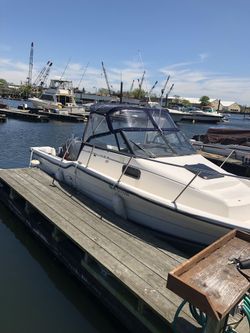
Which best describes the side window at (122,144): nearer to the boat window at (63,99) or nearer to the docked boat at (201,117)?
the boat window at (63,99)

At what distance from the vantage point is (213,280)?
3.27m

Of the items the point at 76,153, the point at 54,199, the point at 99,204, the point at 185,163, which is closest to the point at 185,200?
the point at 185,163

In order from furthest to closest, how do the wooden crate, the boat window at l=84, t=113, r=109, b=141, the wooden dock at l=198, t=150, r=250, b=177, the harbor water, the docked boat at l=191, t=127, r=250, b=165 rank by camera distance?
the docked boat at l=191, t=127, r=250, b=165 < the wooden dock at l=198, t=150, r=250, b=177 < the boat window at l=84, t=113, r=109, b=141 < the harbor water < the wooden crate

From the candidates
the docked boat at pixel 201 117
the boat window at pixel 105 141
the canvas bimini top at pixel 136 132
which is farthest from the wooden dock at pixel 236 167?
the docked boat at pixel 201 117

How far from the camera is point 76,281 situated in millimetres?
5605

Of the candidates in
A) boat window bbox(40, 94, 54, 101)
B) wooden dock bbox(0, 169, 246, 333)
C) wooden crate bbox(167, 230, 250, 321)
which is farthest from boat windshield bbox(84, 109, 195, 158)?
boat window bbox(40, 94, 54, 101)

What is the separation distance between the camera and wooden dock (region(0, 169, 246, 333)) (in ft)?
13.4

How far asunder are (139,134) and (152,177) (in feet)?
4.41

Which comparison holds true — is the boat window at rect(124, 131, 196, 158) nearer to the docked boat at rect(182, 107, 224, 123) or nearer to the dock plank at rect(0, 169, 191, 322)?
the dock plank at rect(0, 169, 191, 322)

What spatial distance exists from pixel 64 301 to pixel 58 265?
0.94m

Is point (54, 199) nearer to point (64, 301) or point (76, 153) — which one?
point (76, 153)

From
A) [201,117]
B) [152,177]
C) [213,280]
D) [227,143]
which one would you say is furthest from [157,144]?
[201,117]

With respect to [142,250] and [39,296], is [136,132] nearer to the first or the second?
[142,250]

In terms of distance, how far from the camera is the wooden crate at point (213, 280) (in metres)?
2.94
